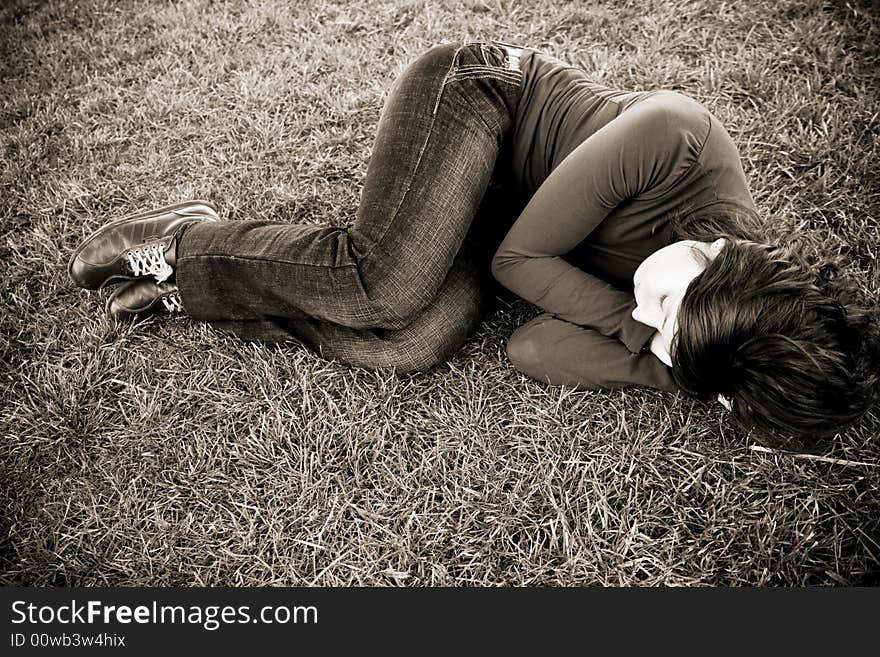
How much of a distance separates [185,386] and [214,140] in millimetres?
1351

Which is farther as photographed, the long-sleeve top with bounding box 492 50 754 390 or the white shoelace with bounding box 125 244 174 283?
the white shoelace with bounding box 125 244 174 283

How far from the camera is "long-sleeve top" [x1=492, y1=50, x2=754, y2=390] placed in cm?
154

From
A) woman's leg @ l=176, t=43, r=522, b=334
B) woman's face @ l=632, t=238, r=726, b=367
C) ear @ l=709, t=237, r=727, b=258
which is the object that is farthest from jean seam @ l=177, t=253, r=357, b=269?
ear @ l=709, t=237, r=727, b=258

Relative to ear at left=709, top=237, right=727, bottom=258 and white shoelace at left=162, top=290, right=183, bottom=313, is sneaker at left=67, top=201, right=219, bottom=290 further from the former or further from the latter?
ear at left=709, top=237, right=727, bottom=258

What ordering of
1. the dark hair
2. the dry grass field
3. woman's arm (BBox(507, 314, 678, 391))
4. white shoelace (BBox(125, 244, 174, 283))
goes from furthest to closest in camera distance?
1. white shoelace (BBox(125, 244, 174, 283))
2. woman's arm (BBox(507, 314, 678, 391))
3. the dry grass field
4. the dark hair

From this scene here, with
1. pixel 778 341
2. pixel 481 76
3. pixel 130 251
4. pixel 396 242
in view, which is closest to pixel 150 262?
pixel 130 251

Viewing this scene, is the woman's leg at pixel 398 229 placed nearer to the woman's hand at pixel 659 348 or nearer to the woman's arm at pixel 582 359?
the woman's arm at pixel 582 359

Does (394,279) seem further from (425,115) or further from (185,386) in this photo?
(185,386)

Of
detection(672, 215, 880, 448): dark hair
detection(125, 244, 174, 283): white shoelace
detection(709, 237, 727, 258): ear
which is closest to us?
detection(672, 215, 880, 448): dark hair

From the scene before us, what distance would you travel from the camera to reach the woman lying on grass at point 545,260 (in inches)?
55.2

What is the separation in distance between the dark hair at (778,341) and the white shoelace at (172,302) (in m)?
1.74

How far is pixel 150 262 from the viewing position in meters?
2.03

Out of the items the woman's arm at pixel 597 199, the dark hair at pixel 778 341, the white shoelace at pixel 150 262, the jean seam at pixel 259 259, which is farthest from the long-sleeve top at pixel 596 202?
the white shoelace at pixel 150 262

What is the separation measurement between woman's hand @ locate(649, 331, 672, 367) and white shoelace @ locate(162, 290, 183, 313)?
1694 millimetres
